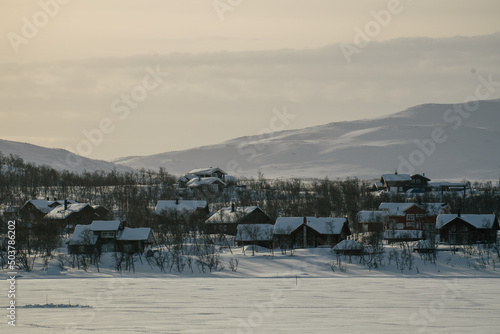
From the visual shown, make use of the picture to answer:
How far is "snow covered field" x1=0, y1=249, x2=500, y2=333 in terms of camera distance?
73.0ft

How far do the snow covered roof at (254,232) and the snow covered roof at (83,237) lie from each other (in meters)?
12.2

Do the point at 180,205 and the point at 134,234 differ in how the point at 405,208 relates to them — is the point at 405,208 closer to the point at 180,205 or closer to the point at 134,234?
the point at 180,205

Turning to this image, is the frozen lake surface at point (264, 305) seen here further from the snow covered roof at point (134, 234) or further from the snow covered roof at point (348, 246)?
the snow covered roof at point (134, 234)

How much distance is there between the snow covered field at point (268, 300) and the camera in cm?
2227

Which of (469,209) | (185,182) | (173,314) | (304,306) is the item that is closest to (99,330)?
(173,314)

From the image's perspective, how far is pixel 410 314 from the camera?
2494cm

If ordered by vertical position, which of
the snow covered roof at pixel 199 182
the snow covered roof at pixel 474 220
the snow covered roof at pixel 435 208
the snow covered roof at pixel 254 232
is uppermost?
the snow covered roof at pixel 199 182

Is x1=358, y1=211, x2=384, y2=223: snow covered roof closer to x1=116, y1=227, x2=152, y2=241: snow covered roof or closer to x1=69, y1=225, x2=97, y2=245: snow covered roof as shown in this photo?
x1=116, y1=227, x2=152, y2=241: snow covered roof

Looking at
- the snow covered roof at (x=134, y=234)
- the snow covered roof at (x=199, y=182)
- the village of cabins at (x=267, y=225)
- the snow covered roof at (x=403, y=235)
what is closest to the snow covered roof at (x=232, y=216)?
the village of cabins at (x=267, y=225)

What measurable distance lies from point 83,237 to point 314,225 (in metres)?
19.1

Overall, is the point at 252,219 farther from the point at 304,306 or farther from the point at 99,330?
the point at 99,330

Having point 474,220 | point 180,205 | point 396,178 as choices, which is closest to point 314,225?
point 474,220

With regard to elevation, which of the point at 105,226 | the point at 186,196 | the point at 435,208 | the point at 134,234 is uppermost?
the point at 186,196

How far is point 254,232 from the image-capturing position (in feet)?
195
